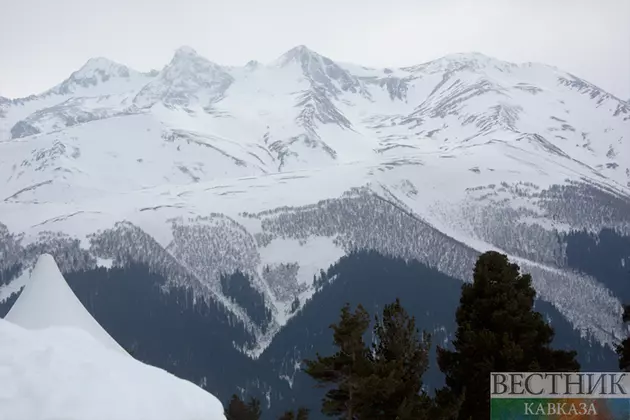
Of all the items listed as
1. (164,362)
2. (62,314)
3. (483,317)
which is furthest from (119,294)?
(483,317)

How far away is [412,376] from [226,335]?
559 ft

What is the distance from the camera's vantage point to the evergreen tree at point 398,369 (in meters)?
16.3

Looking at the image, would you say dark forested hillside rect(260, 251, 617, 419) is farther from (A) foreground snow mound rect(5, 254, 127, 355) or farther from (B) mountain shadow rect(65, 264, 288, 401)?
(A) foreground snow mound rect(5, 254, 127, 355)

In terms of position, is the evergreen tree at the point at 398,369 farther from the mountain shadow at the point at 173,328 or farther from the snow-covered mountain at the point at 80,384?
the mountain shadow at the point at 173,328

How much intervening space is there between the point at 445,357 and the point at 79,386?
46.6ft

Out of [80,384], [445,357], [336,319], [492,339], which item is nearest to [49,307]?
[445,357]

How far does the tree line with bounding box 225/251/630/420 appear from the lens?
16953mm

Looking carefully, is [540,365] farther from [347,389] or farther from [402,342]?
→ [347,389]

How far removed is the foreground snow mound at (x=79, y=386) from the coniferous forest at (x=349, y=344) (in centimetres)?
A: 502

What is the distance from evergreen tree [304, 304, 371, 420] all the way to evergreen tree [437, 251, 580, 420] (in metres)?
4.09

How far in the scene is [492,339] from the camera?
778 inches

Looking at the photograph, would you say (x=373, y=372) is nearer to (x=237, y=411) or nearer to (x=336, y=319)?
(x=237, y=411)

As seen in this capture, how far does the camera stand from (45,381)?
11656 mm

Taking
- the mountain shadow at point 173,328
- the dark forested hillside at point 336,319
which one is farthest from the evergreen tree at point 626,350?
the dark forested hillside at point 336,319
